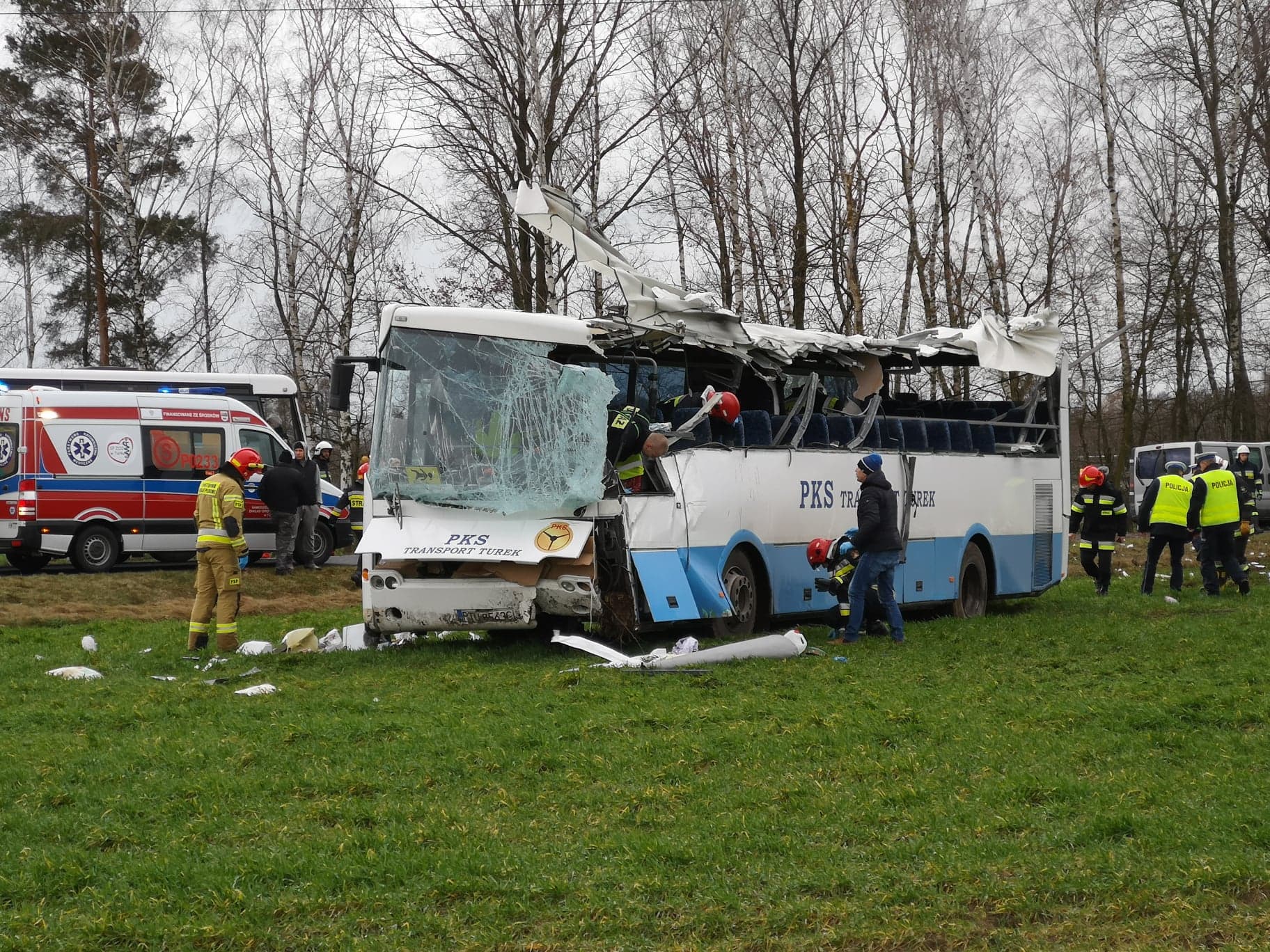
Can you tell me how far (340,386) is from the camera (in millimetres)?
12219

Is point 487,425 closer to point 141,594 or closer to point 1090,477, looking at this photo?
point 141,594

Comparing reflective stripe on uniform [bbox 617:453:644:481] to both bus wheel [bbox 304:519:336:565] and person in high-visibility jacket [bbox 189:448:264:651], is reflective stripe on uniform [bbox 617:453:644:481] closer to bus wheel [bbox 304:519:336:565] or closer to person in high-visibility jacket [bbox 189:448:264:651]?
person in high-visibility jacket [bbox 189:448:264:651]

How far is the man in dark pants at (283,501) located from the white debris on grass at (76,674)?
32.4 ft

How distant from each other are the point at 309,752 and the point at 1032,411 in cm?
1319

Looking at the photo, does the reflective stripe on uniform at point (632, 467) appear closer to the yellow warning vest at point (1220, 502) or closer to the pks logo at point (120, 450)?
the yellow warning vest at point (1220, 502)

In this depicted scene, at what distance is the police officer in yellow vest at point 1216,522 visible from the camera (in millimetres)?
18766

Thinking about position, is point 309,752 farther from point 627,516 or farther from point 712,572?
point 712,572

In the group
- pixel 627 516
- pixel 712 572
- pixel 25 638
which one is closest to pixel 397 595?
pixel 627 516

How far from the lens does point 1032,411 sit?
19078 mm

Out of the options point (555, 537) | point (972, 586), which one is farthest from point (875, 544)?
point (972, 586)

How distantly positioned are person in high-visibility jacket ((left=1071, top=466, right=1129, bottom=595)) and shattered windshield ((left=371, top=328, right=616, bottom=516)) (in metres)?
10.4

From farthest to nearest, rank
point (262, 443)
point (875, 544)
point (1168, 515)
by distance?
point (262, 443)
point (1168, 515)
point (875, 544)

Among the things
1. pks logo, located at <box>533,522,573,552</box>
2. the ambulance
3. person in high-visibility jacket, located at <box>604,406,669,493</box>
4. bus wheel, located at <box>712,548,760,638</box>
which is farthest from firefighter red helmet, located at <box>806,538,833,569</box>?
the ambulance

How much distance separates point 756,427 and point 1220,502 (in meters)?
8.09
